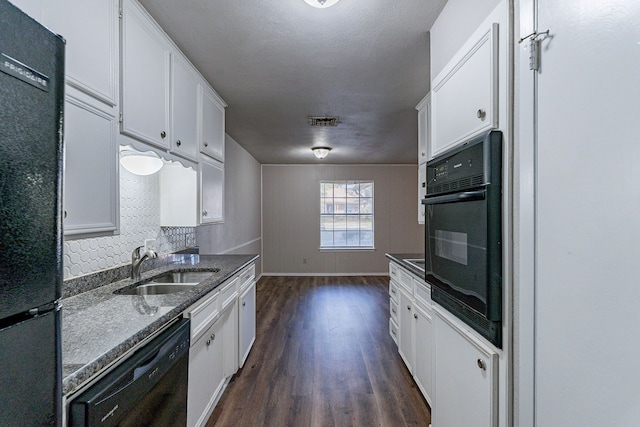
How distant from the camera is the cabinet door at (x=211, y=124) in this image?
2475 millimetres

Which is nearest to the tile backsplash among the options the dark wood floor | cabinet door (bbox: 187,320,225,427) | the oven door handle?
cabinet door (bbox: 187,320,225,427)

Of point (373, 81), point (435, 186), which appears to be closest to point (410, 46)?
point (373, 81)

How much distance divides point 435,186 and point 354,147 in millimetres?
3654

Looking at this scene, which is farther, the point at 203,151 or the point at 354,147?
the point at 354,147

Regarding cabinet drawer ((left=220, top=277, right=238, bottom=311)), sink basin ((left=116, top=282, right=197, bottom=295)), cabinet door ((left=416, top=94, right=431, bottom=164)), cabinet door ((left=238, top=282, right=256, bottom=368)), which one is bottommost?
cabinet door ((left=238, top=282, right=256, bottom=368))

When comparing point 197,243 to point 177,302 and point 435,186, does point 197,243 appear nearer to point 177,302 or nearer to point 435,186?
point 177,302

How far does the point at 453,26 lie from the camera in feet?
5.19

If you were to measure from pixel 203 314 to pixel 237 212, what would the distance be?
11.0 ft

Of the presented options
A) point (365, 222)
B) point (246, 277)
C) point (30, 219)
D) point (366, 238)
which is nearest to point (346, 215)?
point (365, 222)

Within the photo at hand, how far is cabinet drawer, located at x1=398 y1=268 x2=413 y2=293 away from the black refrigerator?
2.24 meters

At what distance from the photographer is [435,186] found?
64.2 inches

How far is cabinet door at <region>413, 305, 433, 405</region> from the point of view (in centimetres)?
207

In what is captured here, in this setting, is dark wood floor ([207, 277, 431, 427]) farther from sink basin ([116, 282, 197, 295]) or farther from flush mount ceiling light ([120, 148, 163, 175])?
flush mount ceiling light ([120, 148, 163, 175])

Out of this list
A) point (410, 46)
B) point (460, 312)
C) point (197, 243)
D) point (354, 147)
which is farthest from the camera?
point (354, 147)
